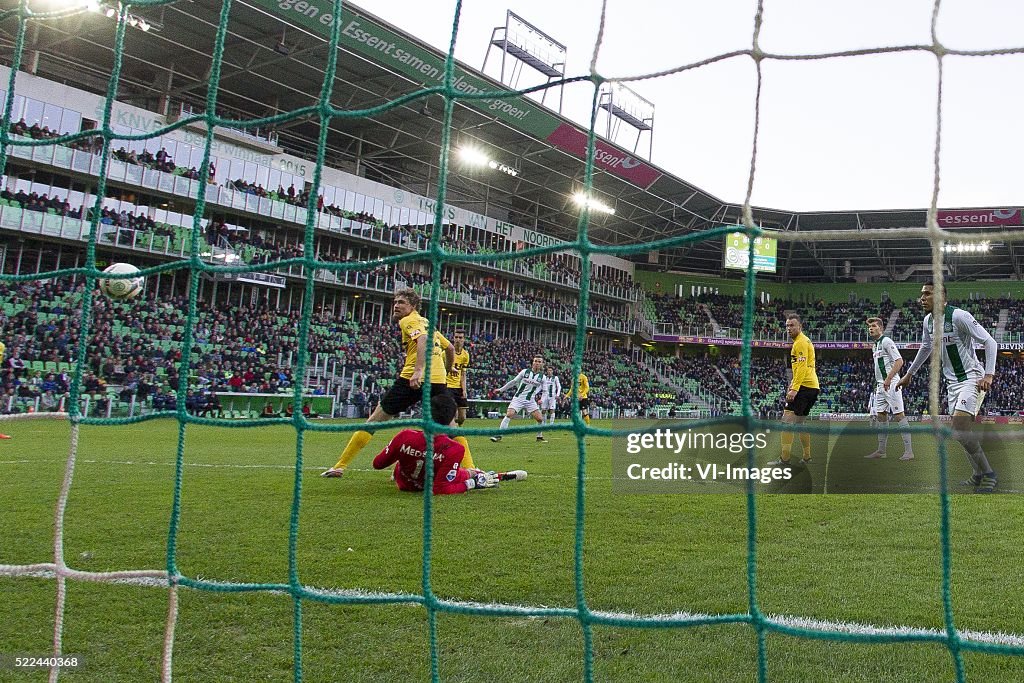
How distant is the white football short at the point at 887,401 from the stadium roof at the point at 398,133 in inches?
281

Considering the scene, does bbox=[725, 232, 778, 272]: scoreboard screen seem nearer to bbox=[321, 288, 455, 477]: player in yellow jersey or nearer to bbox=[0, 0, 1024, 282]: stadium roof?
bbox=[0, 0, 1024, 282]: stadium roof

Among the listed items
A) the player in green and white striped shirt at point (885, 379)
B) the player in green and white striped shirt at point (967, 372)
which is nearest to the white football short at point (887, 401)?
the player in green and white striped shirt at point (885, 379)

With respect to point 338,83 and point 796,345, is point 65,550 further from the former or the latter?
point 338,83

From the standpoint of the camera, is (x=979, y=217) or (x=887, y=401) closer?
(x=887, y=401)

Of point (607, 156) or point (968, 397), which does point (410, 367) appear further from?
point (607, 156)

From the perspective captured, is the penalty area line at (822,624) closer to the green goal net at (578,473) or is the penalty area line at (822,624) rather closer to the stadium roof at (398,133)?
the green goal net at (578,473)

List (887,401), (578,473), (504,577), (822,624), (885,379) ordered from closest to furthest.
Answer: (578,473) → (822,624) → (504,577) → (885,379) → (887,401)

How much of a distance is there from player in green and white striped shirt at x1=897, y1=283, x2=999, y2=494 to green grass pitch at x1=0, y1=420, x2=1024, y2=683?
0.56 m

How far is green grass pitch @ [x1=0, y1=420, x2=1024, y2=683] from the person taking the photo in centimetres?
243

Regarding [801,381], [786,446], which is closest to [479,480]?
[786,446]

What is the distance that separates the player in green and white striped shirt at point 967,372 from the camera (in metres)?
6.10

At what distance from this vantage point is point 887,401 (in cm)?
961

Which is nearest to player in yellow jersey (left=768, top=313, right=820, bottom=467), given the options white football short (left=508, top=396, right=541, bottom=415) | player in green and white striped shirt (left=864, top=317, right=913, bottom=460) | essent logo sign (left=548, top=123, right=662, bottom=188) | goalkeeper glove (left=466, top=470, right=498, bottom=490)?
player in green and white striped shirt (left=864, top=317, right=913, bottom=460)

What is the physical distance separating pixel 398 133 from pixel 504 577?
29162 millimetres
